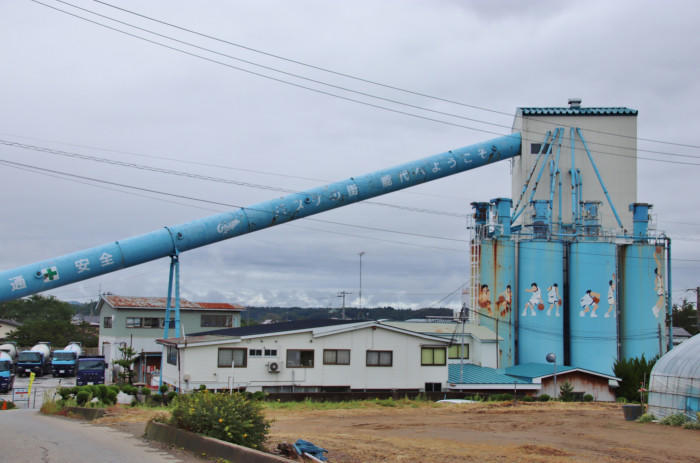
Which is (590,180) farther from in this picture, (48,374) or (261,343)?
(48,374)

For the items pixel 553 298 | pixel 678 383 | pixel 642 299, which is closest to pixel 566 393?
pixel 553 298

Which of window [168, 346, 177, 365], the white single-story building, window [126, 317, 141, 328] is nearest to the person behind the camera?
the white single-story building

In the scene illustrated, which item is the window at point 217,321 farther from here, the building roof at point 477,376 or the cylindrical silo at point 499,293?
the building roof at point 477,376

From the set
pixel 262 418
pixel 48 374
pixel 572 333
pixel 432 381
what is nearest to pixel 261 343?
pixel 432 381

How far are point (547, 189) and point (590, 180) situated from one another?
326 centimetres

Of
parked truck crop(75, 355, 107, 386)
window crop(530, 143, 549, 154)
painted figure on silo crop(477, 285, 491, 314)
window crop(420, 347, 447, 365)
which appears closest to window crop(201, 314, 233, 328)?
parked truck crop(75, 355, 107, 386)

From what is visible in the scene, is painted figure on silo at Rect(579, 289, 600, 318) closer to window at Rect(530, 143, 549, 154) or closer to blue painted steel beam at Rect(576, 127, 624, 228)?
blue painted steel beam at Rect(576, 127, 624, 228)

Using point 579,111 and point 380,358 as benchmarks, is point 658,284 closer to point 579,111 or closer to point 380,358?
point 579,111

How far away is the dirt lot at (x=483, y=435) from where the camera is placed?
14.0m

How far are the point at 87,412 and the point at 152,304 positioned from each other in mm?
38472

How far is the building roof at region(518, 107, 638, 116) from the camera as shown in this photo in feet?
160

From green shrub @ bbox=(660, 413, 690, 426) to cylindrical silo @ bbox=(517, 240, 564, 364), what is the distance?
886 inches

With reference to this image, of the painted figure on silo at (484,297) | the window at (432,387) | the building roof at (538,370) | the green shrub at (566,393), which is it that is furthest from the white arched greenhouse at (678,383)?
the painted figure on silo at (484,297)

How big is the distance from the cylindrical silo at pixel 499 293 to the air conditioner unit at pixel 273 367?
17.5 metres
